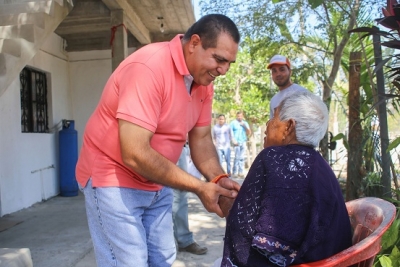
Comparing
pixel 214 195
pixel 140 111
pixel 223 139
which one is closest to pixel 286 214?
pixel 214 195

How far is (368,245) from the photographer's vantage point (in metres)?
1.60

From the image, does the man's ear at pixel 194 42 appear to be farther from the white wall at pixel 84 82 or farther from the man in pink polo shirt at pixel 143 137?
the white wall at pixel 84 82

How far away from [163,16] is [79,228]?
12.7 ft

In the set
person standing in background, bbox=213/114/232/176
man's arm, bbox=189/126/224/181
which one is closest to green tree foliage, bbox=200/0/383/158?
person standing in background, bbox=213/114/232/176

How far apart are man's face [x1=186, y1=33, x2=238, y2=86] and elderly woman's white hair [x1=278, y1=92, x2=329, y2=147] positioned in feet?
1.27

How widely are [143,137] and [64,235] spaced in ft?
13.3

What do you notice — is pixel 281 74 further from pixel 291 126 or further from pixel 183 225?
pixel 291 126

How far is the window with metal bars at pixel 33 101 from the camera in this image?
25.2ft

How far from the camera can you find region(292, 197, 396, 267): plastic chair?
160cm

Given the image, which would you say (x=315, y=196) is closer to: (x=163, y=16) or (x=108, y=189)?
(x=108, y=189)

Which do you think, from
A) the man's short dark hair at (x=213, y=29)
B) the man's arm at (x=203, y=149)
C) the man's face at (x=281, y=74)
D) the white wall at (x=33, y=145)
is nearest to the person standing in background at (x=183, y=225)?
the man's face at (x=281, y=74)

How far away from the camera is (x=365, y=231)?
196 cm

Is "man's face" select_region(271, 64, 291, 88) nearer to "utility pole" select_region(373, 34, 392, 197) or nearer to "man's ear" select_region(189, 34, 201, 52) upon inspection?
"utility pole" select_region(373, 34, 392, 197)

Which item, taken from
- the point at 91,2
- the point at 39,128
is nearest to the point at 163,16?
the point at 91,2
